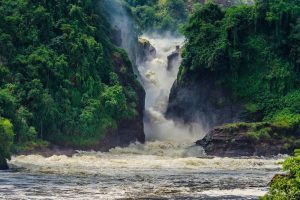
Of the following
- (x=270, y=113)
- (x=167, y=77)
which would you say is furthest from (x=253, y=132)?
(x=167, y=77)

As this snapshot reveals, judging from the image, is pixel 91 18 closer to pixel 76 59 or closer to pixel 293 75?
pixel 76 59

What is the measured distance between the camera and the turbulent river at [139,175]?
33.2 metres

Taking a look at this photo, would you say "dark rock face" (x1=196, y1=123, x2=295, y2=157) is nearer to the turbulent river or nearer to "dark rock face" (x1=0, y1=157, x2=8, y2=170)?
the turbulent river

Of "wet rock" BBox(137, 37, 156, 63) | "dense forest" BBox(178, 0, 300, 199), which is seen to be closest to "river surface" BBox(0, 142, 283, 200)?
"dense forest" BBox(178, 0, 300, 199)

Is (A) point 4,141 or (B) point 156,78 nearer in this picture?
(A) point 4,141

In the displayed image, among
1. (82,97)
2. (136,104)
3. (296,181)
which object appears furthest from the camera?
(136,104)

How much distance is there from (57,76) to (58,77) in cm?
17

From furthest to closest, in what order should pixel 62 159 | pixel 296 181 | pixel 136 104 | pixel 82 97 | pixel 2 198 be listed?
pixel 136 104
pixel 82 97
pixel 62 159
pixel 2 198
pixel 296 181

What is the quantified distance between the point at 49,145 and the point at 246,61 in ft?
88.8

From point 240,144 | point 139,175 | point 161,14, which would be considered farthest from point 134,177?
point 161,14

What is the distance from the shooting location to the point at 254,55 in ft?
249

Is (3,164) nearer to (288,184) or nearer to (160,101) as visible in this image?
(288,184)

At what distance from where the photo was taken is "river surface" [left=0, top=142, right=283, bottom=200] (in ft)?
109

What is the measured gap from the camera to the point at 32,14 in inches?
2591
